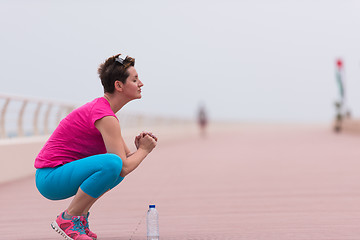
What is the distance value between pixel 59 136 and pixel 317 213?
116 inches

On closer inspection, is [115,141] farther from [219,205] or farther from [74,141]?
[219,205]

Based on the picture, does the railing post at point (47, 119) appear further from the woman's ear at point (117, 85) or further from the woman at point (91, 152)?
the woman's ear at point (117, 85)

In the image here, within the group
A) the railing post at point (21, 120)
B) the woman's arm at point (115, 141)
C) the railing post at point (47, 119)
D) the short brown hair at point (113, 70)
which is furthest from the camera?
the railing post at point (47, 119)

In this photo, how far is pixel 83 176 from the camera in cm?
496

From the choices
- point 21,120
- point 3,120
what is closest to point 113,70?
point 3,120

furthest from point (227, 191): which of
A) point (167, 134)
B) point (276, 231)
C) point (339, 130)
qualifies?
point (339, 130)

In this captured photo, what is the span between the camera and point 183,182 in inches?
432

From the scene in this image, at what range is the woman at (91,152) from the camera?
191 inches

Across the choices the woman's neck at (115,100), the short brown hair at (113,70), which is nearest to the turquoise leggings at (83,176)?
the woman's neck at (115,100)

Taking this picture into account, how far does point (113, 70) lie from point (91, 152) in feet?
2.21

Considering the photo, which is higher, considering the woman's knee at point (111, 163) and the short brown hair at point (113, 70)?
the short brown hair at point (113, 70)

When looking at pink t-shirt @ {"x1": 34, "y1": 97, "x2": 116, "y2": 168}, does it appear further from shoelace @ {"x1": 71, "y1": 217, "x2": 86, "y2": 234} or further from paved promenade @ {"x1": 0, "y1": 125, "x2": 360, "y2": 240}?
paved promenade @ {"x1": 0, "y1": 125, "x2": 360, "y2": 240}

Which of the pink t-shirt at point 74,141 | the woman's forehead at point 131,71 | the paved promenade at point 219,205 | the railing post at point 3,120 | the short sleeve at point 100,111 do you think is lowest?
the paved promenade at point 219,205

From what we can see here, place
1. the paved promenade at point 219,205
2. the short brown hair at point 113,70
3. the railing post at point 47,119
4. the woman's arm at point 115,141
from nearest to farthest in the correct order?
the woman's arm at point 115,141 → the short brown hair at point 113,70 → the paved promenade at point 219,205 → the railing post at point 47,119
